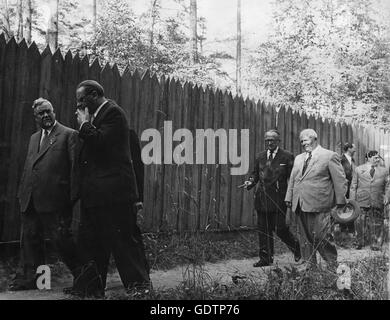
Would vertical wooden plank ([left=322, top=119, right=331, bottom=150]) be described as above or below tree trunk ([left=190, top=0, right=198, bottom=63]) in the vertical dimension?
below

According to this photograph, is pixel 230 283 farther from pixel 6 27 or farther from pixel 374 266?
pixel 6 27

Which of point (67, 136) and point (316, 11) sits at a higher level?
point (316, 11)

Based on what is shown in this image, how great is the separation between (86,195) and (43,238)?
0.46 metres

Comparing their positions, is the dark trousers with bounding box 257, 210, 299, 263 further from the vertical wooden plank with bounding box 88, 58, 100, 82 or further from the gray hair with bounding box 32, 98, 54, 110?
the gray hair with bounding box 32, 98, 54, 110

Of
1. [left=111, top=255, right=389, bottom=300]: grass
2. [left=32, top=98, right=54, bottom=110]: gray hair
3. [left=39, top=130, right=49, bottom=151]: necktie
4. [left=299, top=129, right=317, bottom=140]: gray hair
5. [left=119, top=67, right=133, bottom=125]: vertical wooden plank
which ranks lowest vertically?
[left=111, top=255, right=389, bottom=300]: grass

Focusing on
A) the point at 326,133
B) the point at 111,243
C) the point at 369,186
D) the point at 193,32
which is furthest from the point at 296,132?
the point at 111,243

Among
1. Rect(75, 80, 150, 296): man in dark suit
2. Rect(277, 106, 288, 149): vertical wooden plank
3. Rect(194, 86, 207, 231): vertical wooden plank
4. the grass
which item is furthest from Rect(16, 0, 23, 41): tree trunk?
Rect(277, 106, 288, 149): vertical wooden plank

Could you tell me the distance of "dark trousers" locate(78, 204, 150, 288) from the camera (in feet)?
11.0

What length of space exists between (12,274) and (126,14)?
2059 millimetres

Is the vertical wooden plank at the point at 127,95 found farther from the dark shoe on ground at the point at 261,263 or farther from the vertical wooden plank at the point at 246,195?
the dark shoe on ground at the point at 261,263

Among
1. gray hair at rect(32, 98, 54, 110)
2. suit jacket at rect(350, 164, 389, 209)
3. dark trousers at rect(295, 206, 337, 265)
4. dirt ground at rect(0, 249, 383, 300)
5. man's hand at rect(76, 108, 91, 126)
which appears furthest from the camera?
suit jacket at rect(350, 164, 389, 209)

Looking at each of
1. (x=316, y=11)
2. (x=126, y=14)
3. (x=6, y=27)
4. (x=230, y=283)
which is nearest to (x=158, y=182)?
(x=230, y=283)

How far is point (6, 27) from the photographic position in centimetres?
365

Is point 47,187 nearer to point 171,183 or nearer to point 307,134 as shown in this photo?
point 171,183
